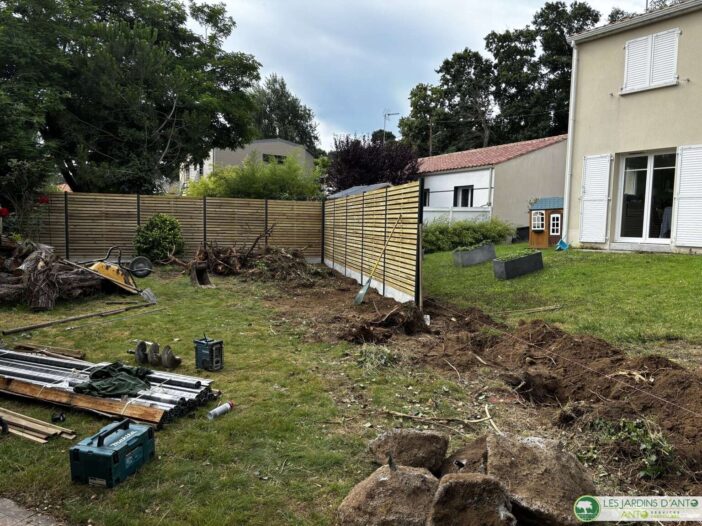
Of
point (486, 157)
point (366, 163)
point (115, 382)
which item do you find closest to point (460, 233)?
point (366, 163)

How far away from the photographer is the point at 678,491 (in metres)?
2.62

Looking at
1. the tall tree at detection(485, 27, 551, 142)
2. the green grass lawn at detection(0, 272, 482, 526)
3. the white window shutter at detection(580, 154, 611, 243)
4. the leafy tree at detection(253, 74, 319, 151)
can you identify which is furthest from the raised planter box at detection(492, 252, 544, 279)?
the leafy tree at detection(253, 74, 319, 151)

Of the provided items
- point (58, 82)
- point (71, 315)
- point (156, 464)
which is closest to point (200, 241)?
point (58, 82)

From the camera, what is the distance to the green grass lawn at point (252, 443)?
8.12 feet

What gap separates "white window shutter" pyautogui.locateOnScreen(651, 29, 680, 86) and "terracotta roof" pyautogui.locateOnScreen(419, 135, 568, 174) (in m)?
8.73

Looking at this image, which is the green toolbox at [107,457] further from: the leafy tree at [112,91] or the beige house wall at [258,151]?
the beige house wall at [258,151]

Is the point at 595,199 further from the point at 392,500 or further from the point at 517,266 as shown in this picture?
the point at 392,500

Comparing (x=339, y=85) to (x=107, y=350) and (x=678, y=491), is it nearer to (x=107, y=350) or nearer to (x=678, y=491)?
(x=107, y=350)

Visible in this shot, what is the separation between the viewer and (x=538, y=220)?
49.8 ft

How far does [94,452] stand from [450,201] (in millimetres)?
20763

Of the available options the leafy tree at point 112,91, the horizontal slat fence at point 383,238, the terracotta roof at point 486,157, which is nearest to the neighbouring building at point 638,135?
the horizontal slat fence at point 383,238

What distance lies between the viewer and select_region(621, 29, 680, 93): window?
10.5 metres

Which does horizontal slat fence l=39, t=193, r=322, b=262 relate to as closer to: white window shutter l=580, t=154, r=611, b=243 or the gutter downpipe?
the gutter downpipe

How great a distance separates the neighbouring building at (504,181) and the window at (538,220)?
12.4ft
